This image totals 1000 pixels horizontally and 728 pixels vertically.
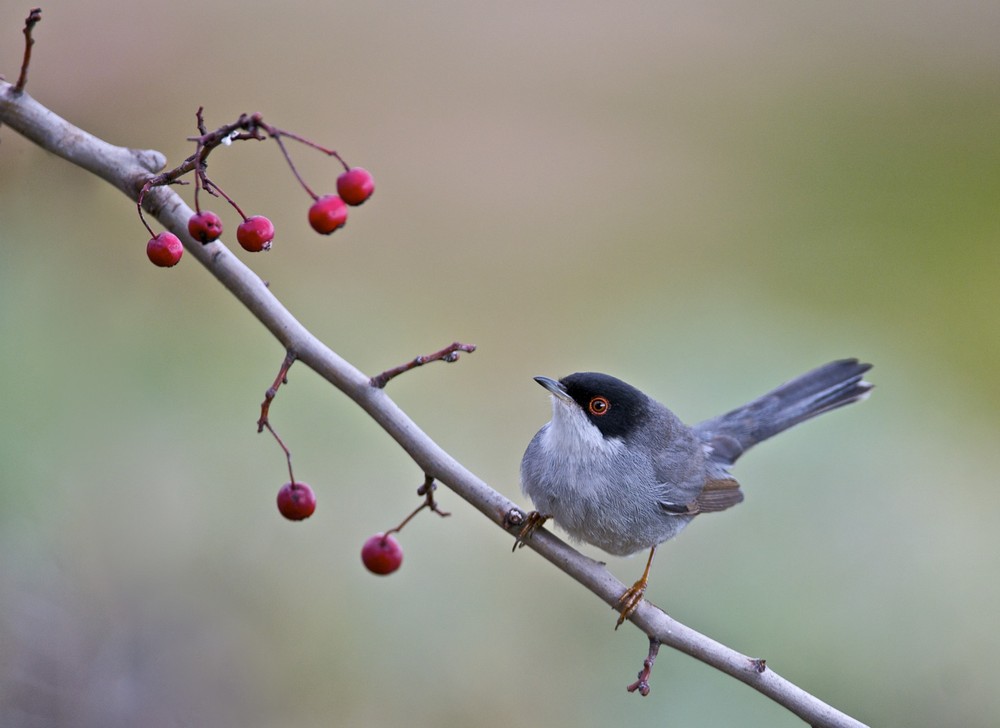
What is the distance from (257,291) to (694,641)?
5.46ft

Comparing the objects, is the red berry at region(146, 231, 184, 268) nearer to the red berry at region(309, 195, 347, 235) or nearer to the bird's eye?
the red berry at region(309, 195, 347, 235)

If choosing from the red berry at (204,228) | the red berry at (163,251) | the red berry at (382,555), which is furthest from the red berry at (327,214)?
the red berry at (382,555)

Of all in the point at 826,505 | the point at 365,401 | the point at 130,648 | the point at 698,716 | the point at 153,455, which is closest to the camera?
the point at 365,401

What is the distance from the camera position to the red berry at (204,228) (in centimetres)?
232

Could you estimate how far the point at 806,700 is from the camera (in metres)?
2.77

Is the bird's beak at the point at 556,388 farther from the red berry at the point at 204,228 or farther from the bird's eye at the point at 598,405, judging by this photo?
the red berry at the point at 204,228

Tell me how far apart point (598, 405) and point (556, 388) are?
0.24 meters

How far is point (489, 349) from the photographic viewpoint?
7855 mm

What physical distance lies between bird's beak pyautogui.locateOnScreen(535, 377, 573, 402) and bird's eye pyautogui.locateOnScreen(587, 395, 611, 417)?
9 cm

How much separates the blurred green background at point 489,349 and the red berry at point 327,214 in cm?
309

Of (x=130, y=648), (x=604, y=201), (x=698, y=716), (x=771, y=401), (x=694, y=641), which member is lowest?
(x=130, y=648)

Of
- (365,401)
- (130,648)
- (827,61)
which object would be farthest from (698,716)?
(827,61)

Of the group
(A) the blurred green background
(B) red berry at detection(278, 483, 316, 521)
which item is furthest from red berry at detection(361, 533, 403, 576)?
(A) the blurred green background

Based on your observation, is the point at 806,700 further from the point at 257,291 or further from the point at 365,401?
the point at 257,291
